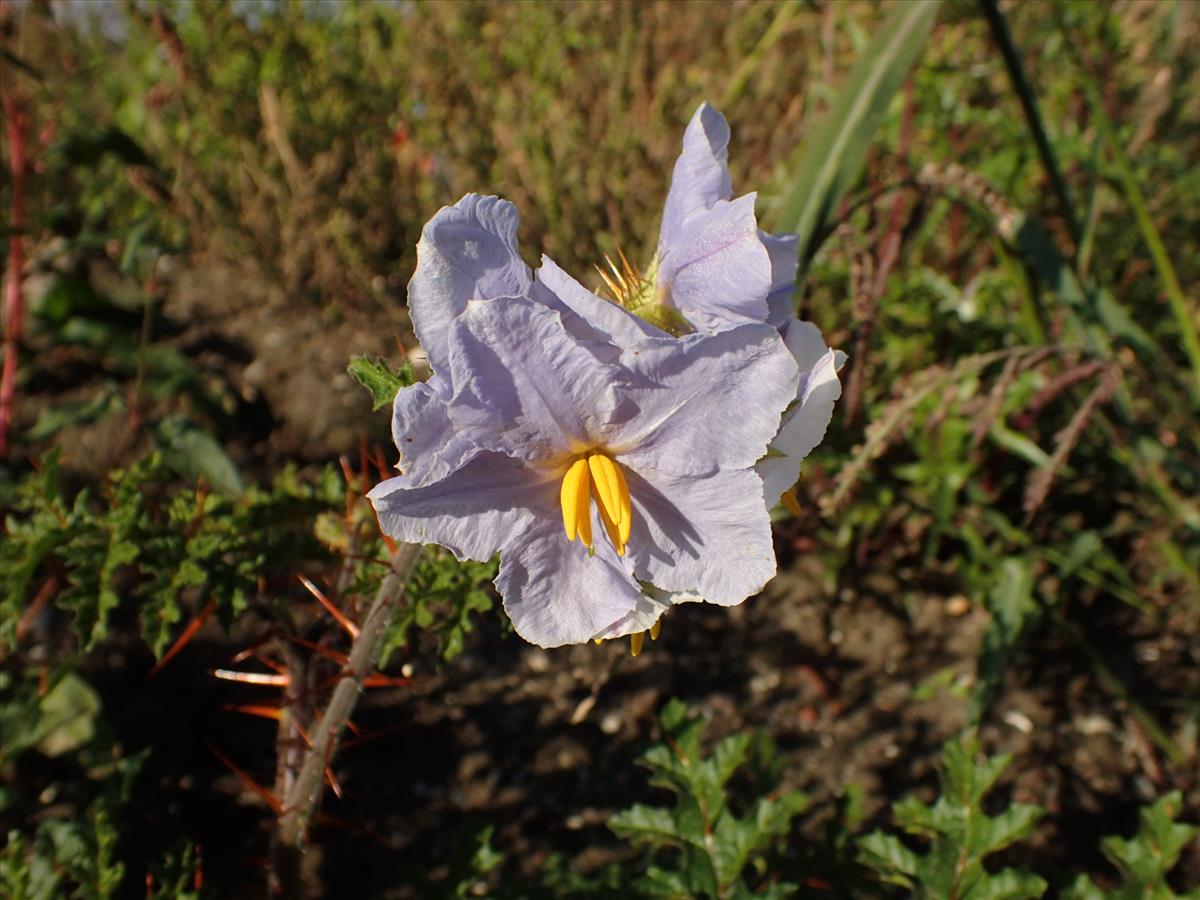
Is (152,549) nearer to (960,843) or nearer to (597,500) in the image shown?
(597,500)

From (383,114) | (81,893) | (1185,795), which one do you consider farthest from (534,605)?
(383,114)

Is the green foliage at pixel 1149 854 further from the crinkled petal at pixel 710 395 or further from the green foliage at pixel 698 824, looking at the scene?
the crinkled petal at pixel 710 395

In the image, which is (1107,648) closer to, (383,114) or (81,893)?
(81,893)

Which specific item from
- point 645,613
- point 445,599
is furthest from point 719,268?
point 445,599

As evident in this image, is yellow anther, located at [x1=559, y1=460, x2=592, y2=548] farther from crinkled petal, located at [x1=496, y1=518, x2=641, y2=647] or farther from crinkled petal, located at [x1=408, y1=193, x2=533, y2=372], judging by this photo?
crinkled petal, located at [x1=408, y1=193, x2=533, y2=372]

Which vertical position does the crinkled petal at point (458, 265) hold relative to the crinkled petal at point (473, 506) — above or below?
above

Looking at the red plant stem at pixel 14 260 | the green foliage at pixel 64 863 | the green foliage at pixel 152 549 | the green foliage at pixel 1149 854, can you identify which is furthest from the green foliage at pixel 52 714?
the green foliage at pixel 1149 854
